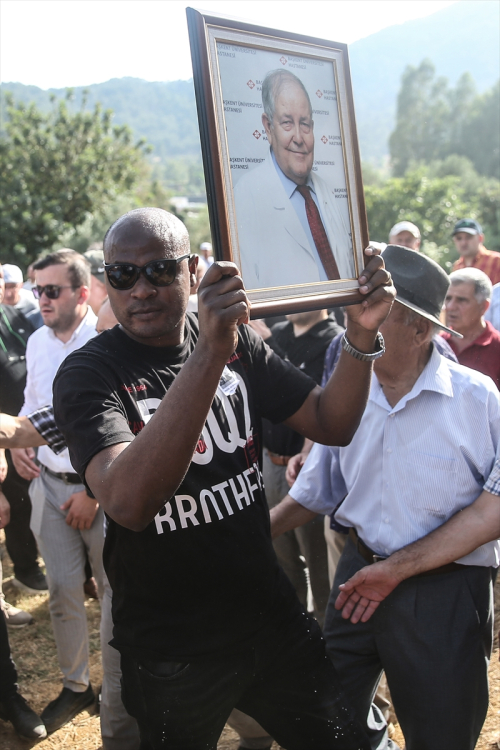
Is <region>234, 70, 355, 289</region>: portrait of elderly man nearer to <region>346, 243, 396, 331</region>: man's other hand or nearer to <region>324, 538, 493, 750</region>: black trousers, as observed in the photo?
<region>346, 243, 396, 331</region>: man's other hand

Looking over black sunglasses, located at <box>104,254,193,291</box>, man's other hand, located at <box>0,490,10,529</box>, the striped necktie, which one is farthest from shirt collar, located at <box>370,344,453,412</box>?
man's other hand, located at <box>0,490,10,529</box>

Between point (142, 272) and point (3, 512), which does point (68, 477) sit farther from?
point (142, 272)

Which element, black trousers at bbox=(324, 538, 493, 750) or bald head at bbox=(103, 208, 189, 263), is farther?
black trousers at bbox=(324, 538, 493, 750)

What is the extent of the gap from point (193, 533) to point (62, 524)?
213cm

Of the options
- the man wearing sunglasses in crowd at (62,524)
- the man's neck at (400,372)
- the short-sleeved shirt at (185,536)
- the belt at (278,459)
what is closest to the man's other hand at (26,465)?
the man wearing sunglasses in crowd at (62,524)

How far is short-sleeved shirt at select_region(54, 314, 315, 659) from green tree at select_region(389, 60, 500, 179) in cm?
7111

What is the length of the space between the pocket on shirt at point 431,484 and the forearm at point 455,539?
0.06 metres

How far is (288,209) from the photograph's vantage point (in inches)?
71.7

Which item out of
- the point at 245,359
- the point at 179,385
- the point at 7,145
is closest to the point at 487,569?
the point at 245,359

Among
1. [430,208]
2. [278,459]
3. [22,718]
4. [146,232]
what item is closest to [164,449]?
[146,232]

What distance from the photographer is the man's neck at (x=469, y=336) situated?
4.72m

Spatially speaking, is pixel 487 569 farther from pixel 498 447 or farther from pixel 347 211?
pixel 347 211

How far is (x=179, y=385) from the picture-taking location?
1.47m

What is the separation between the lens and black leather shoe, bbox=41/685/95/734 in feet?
11.7
